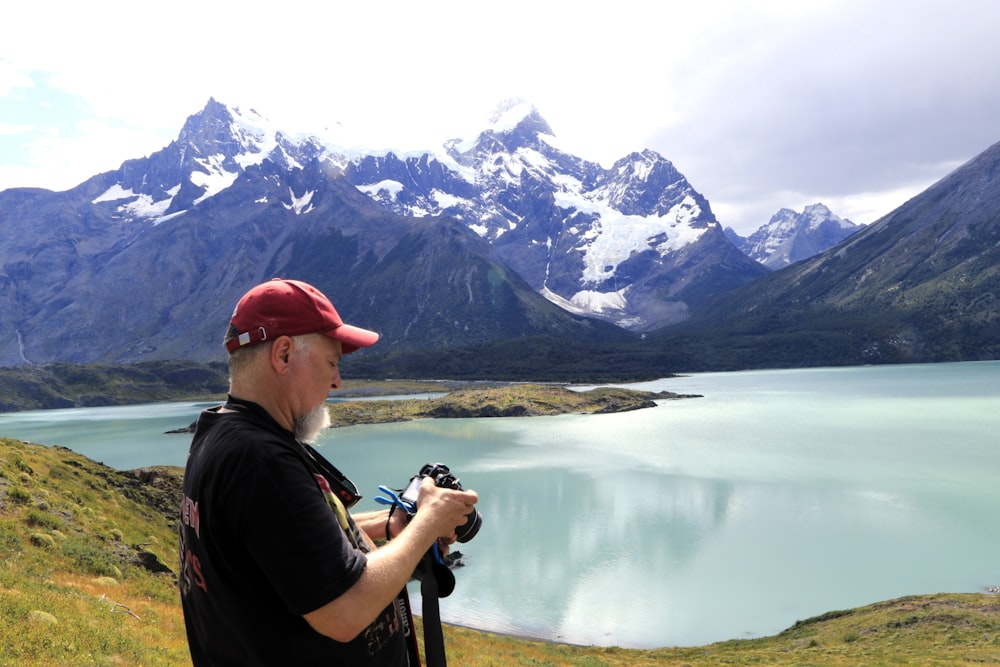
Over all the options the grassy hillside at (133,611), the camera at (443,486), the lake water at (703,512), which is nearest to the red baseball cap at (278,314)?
the camera at (443,486)

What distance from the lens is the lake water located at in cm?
3178

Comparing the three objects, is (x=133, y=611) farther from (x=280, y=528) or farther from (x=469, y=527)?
(x=280, y=528)

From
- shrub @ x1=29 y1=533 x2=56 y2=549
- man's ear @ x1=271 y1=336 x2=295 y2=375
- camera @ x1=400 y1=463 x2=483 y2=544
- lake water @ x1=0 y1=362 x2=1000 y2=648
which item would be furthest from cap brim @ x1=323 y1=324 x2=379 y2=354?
lake water @ x1=0 y1=362 x2=1000 y2=648

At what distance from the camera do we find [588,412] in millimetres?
131875

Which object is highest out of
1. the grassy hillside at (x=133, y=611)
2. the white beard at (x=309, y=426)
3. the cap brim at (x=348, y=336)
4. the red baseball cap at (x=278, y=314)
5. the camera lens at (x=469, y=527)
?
the red baseball cap at (x=278, y=314)

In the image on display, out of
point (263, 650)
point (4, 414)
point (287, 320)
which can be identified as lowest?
point (4, 414)

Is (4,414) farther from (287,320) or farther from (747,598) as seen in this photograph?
(287,320)

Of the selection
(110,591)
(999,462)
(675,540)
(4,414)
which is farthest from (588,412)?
(4,414)

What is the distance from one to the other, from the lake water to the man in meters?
28.2

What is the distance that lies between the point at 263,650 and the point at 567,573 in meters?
36.0

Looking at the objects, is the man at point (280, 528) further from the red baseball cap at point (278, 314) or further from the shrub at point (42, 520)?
the shrub at point (42, 520)

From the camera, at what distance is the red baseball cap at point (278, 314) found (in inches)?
132

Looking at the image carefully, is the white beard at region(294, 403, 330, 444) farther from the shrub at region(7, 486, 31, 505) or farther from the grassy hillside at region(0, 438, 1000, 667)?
the shrub at region(7, 486, 31, 505)

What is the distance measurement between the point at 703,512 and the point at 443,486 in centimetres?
4898
